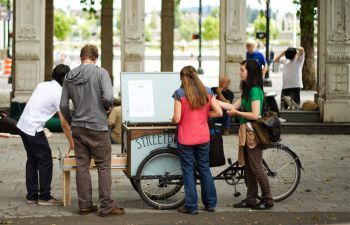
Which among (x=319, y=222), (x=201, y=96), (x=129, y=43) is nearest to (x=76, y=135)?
(x=201, y=96)

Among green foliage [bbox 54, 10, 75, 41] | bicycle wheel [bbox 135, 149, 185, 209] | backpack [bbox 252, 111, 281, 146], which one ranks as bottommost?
bicycle wheel [bbox 135, 149, 185, 209]

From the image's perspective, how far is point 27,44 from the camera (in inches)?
858

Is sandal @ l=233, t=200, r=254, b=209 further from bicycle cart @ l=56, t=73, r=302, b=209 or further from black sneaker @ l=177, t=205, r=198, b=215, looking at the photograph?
black sneaker @ l=177, t=205, r=198, b=215

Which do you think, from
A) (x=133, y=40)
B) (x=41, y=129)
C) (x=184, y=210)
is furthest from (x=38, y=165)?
(x=133, y=40)

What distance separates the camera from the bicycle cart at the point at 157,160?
11641mm

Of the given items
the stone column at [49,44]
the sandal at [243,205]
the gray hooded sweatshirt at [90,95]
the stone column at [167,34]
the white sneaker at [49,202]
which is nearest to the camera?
the gray hooded sweatshirt at [90,95]

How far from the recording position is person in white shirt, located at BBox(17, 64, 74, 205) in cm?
1181

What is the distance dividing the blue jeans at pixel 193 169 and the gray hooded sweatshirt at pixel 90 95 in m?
0.99

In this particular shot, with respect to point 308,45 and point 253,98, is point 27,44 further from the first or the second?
point 308,45

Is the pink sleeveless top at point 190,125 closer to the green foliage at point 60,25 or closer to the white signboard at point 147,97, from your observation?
the white signboard at point 147,97

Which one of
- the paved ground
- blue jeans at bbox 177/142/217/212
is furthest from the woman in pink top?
the paved ground

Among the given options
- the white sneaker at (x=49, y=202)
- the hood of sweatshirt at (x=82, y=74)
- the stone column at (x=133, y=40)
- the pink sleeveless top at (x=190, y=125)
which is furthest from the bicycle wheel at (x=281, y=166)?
the stone column at (x=133, y=40)

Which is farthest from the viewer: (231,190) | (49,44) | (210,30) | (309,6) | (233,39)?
(210,30)

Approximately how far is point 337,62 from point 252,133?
10949 mm
